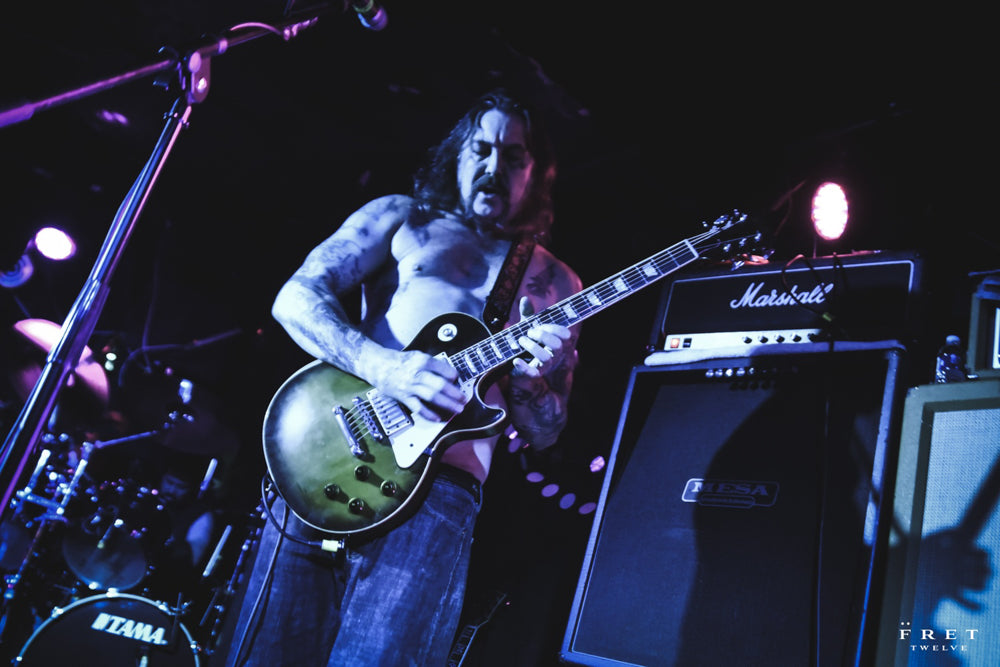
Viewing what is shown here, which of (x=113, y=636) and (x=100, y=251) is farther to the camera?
(x=113, y=636)

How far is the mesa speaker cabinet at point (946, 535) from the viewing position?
143 cm

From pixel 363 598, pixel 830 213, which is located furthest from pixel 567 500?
pixel 830 213

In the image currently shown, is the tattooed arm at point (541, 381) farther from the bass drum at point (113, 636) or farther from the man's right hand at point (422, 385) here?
the bass drum at point (113, 636)

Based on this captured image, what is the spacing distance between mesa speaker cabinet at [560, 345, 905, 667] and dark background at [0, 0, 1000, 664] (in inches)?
11.4

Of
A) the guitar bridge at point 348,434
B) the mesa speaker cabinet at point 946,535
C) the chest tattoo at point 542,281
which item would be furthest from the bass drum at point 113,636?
the mesa speaker cabinet at point 946,535

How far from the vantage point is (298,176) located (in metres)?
5.18

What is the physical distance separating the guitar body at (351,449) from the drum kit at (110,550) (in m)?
2.13

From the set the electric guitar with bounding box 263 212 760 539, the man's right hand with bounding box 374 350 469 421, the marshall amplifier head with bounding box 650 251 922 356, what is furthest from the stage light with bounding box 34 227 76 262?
the marshall amplifier head with bounding box 650 251 922 356

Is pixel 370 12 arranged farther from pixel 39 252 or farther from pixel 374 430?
pixel 39 252

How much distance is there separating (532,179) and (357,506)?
1.56 meters

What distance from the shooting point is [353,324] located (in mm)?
2176

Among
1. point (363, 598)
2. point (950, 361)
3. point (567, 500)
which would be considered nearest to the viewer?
point (363, 598)

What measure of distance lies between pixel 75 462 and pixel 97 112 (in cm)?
261

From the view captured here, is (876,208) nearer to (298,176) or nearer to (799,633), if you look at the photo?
(799,633)
